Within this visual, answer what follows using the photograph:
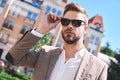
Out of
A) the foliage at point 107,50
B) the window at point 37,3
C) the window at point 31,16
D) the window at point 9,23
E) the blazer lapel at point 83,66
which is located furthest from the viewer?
the foliage at point 107,50

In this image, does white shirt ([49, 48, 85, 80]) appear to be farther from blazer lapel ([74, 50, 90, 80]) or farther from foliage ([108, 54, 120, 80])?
foliage ([108, 54, 120, 80])

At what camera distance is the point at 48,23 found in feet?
11.4

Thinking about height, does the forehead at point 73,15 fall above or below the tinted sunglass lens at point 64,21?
above

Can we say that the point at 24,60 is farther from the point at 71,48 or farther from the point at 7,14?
the point at 7,14

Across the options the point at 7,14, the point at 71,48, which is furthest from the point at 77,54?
the point at 7,14

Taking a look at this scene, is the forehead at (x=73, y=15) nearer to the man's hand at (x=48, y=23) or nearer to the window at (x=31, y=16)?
the man's hand at (x=48, y=23)

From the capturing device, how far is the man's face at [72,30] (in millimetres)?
3227

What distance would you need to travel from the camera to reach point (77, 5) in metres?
3.37

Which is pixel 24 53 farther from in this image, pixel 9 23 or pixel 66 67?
pixel 9 23

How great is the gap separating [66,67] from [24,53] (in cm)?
47

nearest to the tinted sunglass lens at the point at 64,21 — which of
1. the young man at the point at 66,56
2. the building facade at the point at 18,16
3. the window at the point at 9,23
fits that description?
the young man at the point at 66,56

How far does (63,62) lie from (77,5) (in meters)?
0.63

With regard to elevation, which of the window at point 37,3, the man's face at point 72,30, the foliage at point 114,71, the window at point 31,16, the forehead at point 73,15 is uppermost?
the window at point 37,3

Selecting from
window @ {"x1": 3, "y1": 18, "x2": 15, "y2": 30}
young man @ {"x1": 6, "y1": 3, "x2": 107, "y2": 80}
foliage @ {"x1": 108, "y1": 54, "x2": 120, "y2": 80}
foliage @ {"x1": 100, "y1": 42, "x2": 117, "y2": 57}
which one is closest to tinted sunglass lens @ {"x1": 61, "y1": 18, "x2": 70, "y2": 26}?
young man @ {"x1": 6, "y1": 3, "x2": 107, "y2": 80}
